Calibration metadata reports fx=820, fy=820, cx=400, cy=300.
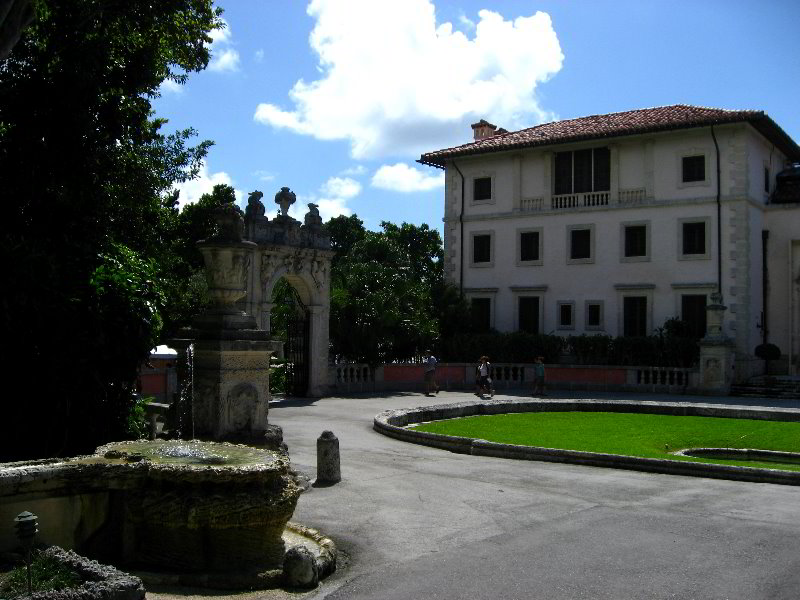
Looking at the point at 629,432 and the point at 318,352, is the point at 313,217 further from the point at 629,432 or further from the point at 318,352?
the point at 629,432

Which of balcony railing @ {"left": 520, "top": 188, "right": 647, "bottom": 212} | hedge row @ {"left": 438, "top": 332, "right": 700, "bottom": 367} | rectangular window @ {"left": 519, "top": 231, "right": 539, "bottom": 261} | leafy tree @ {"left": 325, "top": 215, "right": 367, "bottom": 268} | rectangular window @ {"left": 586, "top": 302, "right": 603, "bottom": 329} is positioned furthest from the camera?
leafy tree @ {"left": 325, "top": 215, "right": 367, "bottom": 268}

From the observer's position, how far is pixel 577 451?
1402cm

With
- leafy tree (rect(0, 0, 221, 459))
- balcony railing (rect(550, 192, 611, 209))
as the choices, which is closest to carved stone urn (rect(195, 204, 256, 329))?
leafy tree (rect(0, 0, 221, 459))

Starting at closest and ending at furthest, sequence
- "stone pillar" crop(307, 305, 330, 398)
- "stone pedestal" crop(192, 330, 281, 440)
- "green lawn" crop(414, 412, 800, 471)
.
→ 1. "stone pedestal" crop(192, 330, 281, 440)
2. "green lawn" crop(414, 412, 800, 471)
3. "stone pillar" crop(307, 305, 330, 398)

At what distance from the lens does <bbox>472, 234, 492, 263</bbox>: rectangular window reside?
1528 inches

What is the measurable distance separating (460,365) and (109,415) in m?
22.8

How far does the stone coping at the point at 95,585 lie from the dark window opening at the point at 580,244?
32.5 metres

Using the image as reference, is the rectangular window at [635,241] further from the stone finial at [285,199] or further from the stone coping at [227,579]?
the stone coping at [227,579]

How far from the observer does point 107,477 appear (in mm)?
7027

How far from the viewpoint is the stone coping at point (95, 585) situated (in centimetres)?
513

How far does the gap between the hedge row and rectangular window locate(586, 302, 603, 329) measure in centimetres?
193

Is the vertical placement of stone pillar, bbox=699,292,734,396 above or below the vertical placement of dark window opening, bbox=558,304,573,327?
below

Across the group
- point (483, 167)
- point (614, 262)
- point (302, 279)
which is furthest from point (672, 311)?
point (302, 279)

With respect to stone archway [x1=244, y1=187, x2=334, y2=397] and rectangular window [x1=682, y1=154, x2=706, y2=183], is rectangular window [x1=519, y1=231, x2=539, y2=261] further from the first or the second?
stone archway [x1=244, y1=187, x2=334, y2=397]
